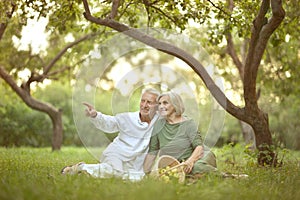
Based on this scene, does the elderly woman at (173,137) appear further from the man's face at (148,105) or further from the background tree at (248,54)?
the background tree at (248,54)

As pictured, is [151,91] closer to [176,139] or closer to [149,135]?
[149,135]

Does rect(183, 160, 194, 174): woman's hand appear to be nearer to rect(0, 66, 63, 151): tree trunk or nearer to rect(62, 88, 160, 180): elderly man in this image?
rect(62, 88, 160, 180): elderly man

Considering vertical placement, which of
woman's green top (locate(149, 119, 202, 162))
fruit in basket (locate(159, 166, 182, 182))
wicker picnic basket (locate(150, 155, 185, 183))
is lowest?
fruit in basket (locate(159, 166, 182, 182))

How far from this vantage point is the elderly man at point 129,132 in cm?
721

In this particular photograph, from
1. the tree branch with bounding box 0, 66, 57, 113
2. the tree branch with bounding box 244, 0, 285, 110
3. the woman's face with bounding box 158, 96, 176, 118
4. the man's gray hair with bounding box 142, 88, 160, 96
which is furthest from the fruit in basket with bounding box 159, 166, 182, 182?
the tree branch with bounding box 0, 66, 57, 113

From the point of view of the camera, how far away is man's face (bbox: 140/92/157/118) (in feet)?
24.0

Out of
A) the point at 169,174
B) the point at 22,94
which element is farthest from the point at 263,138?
the point at 22,94

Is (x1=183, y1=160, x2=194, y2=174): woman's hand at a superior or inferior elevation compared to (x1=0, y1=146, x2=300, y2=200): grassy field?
superior

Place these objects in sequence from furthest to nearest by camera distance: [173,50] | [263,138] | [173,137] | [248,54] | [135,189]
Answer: [263,138]
[248,54]
[173,50]
[173,137]
[135,189]

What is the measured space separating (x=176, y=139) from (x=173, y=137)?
5 centimetres

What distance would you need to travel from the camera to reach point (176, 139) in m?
7.28

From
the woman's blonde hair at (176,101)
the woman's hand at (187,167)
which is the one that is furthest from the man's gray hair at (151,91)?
the woman's hand at (187,167)

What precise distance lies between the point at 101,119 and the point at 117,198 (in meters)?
2.62

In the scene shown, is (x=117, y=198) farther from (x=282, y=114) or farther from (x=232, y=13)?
(x=282, y=114)
